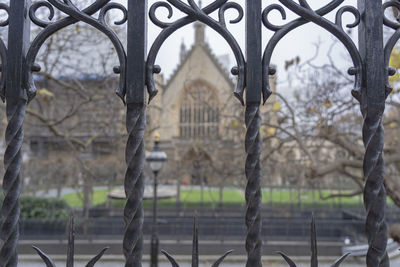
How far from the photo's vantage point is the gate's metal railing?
146 cm

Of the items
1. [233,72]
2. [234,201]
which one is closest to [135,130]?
[233,72]

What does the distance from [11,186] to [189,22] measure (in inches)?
44.8

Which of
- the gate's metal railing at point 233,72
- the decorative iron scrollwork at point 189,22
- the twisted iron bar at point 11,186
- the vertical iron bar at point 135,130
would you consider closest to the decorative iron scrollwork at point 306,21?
the gate's metal railing at point 233,72

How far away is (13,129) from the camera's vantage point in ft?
4.94

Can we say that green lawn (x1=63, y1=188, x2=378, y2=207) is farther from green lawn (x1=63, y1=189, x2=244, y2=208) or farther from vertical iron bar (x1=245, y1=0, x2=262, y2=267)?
vertical iron bar (x1=245, y1=0, x2=262, y2=267)

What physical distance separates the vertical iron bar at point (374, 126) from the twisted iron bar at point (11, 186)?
163 cm

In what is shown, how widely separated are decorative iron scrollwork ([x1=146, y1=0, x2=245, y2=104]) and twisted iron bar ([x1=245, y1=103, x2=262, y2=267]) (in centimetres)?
17

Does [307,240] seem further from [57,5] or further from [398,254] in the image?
[57,5]

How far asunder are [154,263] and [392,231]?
5198 mm

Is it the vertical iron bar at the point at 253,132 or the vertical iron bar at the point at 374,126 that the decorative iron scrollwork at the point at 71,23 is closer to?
the vertical iron bar at the point at 253,132

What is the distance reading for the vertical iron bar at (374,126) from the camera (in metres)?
1.45

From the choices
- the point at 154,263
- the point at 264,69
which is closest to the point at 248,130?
the point at 264,69

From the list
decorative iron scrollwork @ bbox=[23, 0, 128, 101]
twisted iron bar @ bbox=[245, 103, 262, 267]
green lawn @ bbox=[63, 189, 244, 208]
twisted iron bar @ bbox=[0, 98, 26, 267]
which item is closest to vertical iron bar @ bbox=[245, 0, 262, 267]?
twisted iron bar @ bbox=[245, 103, 262, 267]

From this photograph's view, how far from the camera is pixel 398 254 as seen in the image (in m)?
8.21
